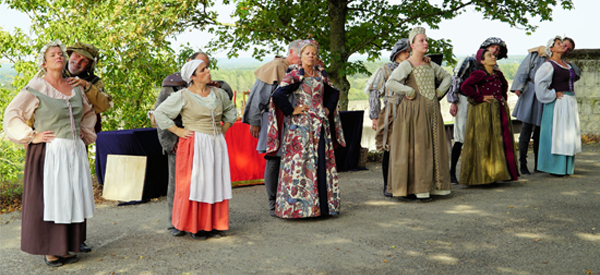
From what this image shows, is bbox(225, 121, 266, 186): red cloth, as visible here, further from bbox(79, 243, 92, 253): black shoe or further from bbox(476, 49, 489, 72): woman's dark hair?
bbox(476, 49, 489, 72): woman's dark hair

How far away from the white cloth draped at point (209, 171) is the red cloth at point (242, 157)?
2.57 meters

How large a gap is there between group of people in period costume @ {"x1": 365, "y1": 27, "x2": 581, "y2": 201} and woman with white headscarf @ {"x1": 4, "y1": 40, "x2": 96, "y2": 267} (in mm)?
3370

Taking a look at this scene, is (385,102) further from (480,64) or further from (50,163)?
(50,163)

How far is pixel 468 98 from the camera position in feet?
21.5

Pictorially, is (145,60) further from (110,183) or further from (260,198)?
(260,198)

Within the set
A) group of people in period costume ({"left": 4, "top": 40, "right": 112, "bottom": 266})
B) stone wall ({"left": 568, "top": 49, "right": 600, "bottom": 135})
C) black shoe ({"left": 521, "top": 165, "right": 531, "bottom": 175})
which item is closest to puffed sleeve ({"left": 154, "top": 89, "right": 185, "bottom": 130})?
group of people in period costume ({"left": 4, "top": 40, "right": 112, "bottom": 266})

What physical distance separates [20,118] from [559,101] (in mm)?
6438

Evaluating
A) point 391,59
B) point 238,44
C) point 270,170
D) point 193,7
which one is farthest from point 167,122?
point 238,44

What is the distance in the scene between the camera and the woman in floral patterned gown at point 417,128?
5773 mm

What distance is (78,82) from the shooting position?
420 cm

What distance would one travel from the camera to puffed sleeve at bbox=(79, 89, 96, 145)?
428 cm

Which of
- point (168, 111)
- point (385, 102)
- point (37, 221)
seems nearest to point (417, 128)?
point (385, 102)

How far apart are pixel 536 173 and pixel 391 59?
3003mm

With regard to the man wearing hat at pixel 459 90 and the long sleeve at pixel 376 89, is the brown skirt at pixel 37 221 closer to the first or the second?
the long sleeve at pixel 376 89
